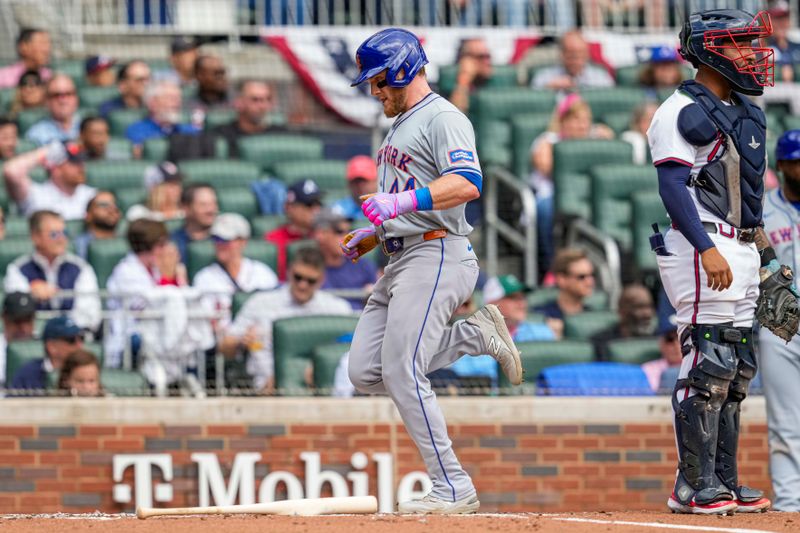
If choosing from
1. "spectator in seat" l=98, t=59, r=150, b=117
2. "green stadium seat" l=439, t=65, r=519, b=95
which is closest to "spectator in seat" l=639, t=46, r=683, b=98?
"green stadium seat" l=439, t=65, r=519, b=95

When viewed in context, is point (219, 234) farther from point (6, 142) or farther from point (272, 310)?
point (6, 142)

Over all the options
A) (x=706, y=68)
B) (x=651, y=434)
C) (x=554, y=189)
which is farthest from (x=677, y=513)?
(x=554, y=189)

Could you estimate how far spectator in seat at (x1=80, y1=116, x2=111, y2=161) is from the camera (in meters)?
10.4

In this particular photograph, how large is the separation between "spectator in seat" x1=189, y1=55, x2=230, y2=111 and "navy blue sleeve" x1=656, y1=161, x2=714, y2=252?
6.47m

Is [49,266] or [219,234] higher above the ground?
[219,234]

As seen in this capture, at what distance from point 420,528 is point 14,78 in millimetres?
8003

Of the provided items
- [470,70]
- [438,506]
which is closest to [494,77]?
[470,70]

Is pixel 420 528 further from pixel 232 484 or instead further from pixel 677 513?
pixel 232 484

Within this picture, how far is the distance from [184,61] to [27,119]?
4.59ft

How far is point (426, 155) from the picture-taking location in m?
5.52

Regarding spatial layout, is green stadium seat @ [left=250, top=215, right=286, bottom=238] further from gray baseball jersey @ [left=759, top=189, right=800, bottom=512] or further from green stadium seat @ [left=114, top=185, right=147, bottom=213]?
gray baseball jersey @ [left=759, top=189, right=800, bottom=512]

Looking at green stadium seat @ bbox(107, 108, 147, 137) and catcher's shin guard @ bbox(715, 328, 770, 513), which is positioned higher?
green stadium seat @ bbox(107, 108, 147, 137)

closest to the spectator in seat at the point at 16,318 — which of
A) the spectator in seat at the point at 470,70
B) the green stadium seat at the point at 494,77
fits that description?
the spectator in seat at the point at 470,70

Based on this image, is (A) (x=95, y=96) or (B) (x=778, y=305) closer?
(B) (x=778, y=305)
